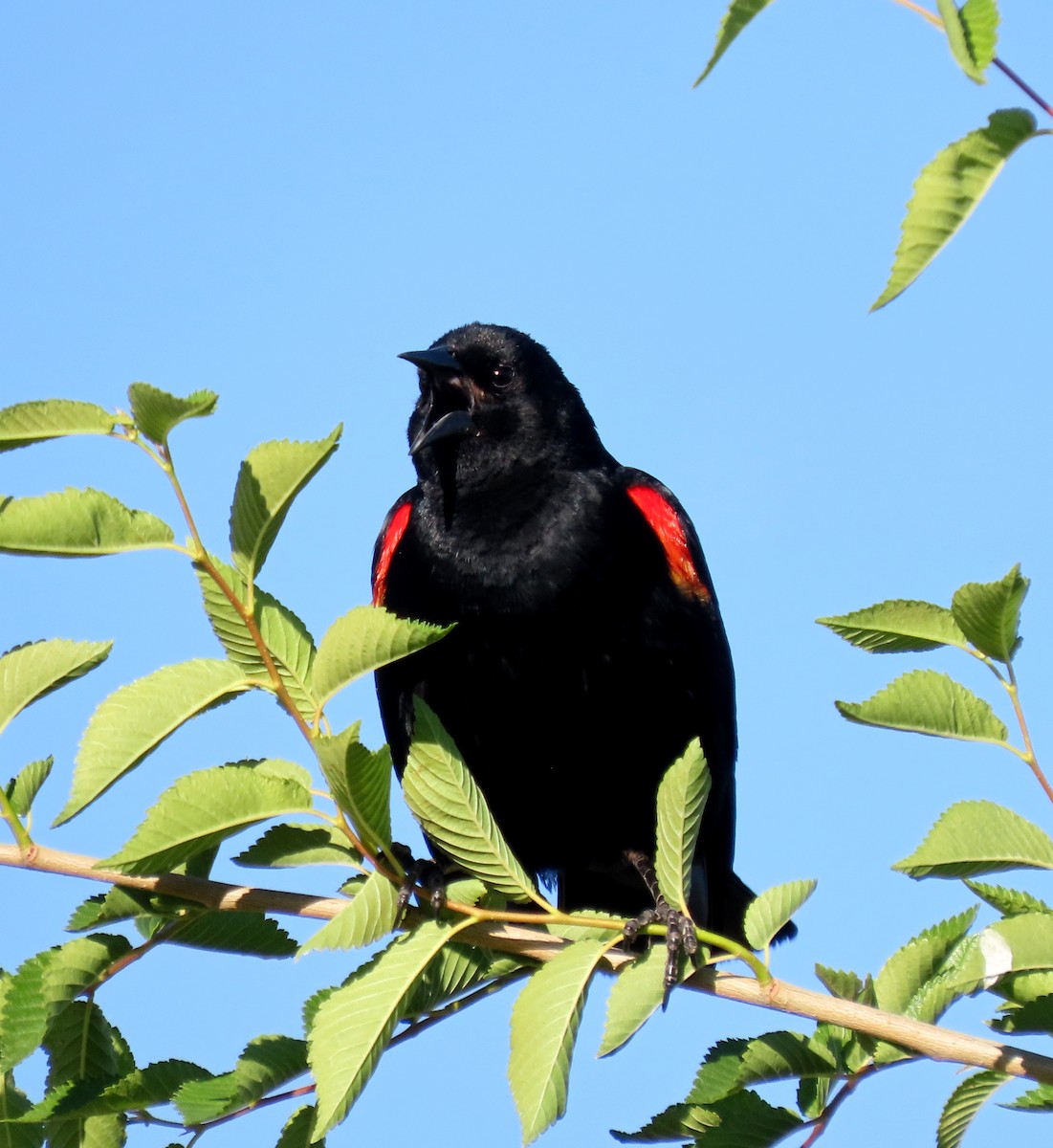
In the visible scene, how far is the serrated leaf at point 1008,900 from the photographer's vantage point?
7.38ft

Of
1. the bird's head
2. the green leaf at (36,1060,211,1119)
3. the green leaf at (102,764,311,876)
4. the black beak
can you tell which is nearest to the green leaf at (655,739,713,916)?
the green leaf at (102,764,311,876)

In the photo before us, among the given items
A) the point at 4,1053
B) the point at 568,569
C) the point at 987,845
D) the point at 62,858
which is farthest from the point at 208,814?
the point at 568,569

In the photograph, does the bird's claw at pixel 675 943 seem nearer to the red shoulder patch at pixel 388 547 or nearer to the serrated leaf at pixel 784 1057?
the serrated leaf at pixel 784 1057

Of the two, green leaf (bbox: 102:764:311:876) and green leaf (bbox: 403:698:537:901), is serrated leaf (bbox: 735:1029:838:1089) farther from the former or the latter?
green leaf (bbox: 102:764:311:876)

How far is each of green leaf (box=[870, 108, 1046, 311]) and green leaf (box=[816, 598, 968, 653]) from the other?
0.74 metres

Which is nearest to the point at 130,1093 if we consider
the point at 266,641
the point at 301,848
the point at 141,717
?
the point at 301,848

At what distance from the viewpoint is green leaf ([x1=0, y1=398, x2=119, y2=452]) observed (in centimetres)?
195

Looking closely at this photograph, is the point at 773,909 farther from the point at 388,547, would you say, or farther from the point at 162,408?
the point at 388,547

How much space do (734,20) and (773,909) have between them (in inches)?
51.9

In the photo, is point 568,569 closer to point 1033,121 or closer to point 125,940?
point 125,940

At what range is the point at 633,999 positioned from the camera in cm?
214

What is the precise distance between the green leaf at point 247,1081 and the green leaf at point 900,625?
1.12 meters

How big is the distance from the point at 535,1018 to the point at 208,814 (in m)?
0.57

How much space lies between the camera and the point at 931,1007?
2.28 meters
